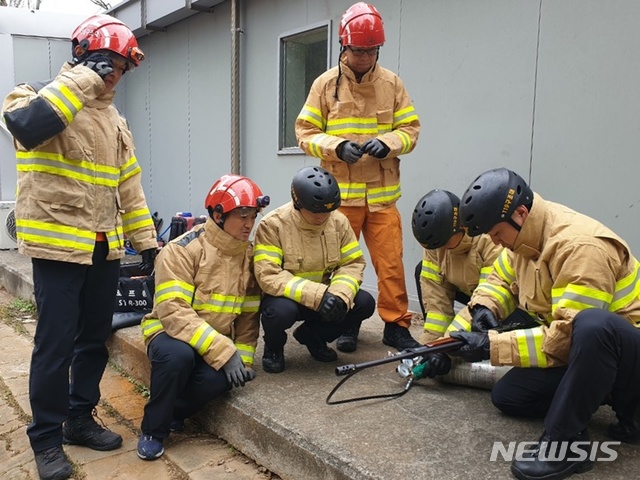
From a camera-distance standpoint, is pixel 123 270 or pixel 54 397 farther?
pixel 123 270

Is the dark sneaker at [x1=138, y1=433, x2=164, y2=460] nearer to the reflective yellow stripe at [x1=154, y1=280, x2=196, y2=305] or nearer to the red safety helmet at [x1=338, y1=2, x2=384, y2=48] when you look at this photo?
the reflective yellow stripe at [x1=154, y1=280, x2=196, y2=305]

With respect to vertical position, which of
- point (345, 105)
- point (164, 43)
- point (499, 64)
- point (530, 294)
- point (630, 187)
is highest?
point (164, 43)

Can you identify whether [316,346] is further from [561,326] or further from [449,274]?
[561,326]

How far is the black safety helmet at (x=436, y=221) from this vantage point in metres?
3.17

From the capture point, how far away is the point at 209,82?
7.85m

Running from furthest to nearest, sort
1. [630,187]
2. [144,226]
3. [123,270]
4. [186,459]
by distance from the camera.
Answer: [123,270] < [630,187] < [144,226] < [186,459]

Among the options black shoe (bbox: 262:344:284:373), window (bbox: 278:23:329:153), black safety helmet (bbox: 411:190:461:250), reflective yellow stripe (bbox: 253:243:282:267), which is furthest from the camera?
window (bbox: 278:23:329:153)

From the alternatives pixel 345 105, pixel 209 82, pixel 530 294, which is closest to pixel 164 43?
pixel 209 82

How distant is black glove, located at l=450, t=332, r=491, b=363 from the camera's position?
8.40 feet

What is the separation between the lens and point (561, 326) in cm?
228

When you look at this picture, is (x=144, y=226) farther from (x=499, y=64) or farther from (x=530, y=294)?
(x=499, y=64)

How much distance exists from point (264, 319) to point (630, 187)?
2423 millimetres

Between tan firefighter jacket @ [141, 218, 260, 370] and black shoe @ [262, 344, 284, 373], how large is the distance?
5.5 inches

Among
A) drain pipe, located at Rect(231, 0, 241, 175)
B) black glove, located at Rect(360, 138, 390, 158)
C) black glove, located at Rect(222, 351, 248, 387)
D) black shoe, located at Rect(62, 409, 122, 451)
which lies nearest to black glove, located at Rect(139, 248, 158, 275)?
black glove, located at Rect(222, 351, 248, 387)
